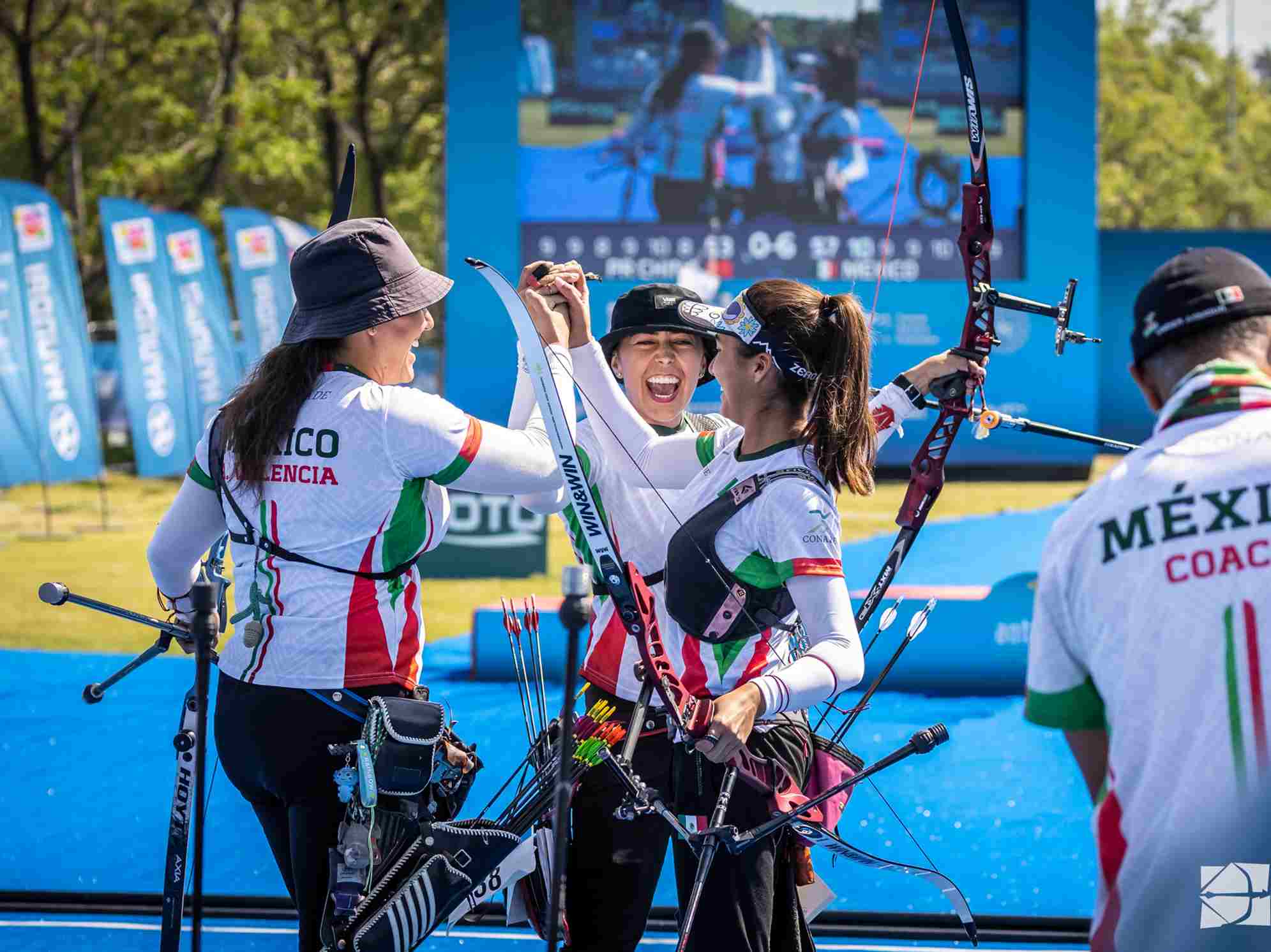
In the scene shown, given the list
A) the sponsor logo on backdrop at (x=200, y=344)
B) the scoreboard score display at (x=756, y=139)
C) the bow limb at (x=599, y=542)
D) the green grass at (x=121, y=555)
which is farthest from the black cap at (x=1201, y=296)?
the sponsor logo on backdrop at (x=200, y=344)

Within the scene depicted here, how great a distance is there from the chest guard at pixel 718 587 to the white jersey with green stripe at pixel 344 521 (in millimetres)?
404

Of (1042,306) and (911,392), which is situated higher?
(1042,306)

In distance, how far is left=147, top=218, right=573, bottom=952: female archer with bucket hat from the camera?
2.43 meters

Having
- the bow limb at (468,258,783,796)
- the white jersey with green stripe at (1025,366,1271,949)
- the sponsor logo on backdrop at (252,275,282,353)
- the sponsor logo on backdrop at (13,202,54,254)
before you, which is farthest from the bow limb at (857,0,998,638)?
the sponsor logo on backdrop at (252,275,282,353)

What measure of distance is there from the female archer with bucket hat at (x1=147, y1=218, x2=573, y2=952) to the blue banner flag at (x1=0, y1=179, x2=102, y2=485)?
34.6 ft

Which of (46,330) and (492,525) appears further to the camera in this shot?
(46,330)

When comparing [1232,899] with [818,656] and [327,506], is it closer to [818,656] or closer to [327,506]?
[818,656]

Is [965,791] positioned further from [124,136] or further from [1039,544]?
[124,136]

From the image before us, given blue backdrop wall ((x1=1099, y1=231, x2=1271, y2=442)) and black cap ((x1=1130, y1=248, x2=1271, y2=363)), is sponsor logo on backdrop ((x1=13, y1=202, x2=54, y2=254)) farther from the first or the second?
blue backdrop wall ((x1=1099, y1=231, x2=1271, y2=442))

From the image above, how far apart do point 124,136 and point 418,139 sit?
17.0 ft

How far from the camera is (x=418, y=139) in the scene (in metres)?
26.5

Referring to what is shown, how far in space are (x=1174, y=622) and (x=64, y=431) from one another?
12.2 m

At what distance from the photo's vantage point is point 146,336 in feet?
45.9

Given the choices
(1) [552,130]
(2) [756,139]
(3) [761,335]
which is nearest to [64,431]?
(1) [552,130]
